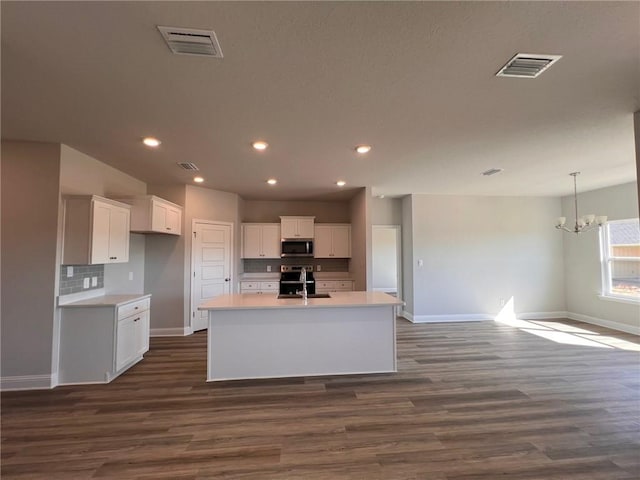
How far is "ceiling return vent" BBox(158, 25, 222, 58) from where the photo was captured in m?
1.63

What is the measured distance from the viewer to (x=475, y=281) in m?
6.35

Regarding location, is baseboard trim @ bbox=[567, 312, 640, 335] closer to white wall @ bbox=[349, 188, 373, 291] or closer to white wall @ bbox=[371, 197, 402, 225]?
white wall @ bbox=[371, 197, 402, 225]

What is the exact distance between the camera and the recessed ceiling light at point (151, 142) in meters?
3.14

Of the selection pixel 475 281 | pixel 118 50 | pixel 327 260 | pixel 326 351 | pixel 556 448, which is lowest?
pixel 556 448

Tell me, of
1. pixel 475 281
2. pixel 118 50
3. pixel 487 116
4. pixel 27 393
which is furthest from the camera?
pixel 475 281

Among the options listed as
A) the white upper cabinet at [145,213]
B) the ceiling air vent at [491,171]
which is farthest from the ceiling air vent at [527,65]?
the white upper cabinet at [145,213]

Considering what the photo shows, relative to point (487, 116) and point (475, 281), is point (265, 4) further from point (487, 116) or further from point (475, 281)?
point (475, 281)

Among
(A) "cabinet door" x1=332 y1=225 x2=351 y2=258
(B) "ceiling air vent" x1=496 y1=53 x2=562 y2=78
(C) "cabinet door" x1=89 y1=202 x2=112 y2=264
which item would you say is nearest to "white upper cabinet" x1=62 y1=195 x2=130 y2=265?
(C) "cabinet door" x1=89 y1=202 x2=112 y2=264

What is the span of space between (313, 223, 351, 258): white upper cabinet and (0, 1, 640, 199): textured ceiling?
9.21 feet

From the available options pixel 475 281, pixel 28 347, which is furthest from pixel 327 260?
pixel 28 347

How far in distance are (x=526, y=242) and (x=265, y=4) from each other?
7.03m

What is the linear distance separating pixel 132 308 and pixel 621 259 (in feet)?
26.9

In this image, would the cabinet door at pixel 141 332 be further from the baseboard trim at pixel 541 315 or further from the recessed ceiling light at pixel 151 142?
the baseboard trim at pixel 541 315

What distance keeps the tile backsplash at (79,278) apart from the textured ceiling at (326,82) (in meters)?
1.40
